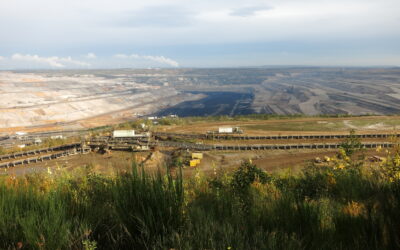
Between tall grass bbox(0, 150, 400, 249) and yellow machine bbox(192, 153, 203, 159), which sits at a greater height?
tall grass bbox(0, 150, 400, 249)

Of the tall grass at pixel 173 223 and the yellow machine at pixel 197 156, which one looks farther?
the yellow machine at pixel 197 156

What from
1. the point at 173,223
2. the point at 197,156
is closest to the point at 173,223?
the point at 173,223

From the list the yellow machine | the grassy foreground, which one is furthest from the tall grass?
the yellow machine

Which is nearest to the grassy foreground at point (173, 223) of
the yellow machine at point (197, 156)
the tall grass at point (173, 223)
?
the tall grass at point (173, 223)

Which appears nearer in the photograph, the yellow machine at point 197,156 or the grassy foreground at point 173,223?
the grassy foreground at point 173,223

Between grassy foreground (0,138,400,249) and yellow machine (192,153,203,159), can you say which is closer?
grassy foreground (0,138,400,249)

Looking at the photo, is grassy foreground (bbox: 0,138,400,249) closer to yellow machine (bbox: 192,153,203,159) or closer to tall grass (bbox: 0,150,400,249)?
tall grass (bbox: 0,150,400,249)

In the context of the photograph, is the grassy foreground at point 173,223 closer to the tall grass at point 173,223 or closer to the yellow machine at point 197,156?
the tall grass at point 173,223

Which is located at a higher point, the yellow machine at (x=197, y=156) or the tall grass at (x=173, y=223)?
the tall grass at (x=173, y=223)

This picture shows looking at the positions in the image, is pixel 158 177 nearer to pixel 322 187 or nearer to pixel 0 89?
pixel 322 187

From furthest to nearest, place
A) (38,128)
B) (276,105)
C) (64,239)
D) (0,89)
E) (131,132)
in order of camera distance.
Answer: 1. (0,89)
2. (276,105)
3. (38,128)
4. (131,132)
5. (64,239)

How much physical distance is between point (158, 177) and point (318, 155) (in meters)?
35.6

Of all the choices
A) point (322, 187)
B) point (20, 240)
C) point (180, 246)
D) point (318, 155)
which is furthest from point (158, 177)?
point (318, 155)

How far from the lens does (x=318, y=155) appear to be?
36125 millimetres
